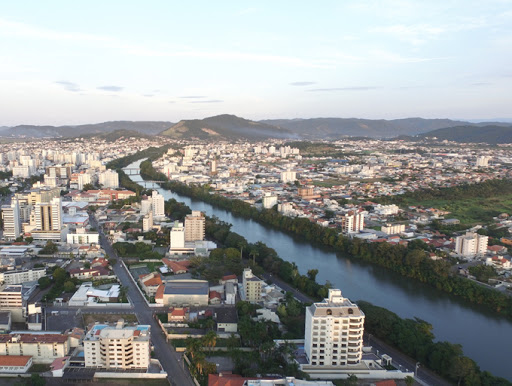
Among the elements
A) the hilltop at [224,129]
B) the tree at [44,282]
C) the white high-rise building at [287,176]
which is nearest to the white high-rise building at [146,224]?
the tree at [44,282]

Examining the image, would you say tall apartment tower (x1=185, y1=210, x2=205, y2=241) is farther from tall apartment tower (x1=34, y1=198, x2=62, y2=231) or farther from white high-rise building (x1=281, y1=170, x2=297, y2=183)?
white high-rise building (x1=281, y1=170, x2=297, y2=183)

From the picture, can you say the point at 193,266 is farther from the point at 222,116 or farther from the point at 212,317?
the point at 222,116

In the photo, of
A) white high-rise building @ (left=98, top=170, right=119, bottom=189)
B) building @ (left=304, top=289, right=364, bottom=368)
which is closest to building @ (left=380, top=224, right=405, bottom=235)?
building @ (left=304, top=289, right=364, bottom=368)

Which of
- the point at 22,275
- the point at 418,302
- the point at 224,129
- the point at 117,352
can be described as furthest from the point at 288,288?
the point at 224,129

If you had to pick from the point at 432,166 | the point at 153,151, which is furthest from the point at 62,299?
the point at 153,151

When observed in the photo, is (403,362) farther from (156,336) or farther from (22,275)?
(22,275)

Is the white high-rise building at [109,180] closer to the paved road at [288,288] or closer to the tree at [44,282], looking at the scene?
the tree at [44,282]
